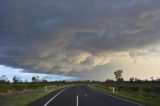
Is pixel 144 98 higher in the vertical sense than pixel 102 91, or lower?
lower

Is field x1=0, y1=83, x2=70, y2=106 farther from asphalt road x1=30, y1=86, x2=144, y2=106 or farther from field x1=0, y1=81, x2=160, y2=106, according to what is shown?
asphalt road x1=30, y1=86, x2=144, y2=106

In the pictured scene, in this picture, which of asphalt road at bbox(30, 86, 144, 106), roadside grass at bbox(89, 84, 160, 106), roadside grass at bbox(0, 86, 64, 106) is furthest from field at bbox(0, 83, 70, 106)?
roadside grass at bbox(89, 84, 160, 106)

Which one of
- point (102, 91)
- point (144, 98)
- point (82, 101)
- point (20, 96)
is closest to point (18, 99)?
point (20, 96)

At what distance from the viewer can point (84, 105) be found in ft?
79.0

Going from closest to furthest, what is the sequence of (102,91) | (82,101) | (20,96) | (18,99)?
(82,101), (18,99), (20,96), (102,91)

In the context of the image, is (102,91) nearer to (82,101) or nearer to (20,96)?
(20,96)

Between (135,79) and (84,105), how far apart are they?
160959 mm

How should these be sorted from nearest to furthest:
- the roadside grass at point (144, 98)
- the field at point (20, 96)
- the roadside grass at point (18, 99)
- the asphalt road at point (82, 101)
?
1. the asphalt road at point (82, 101)
2. the roadside grass at point (18, 99)
3. the roadside grass at point (144, 98)
4. the field at point (20, 96)

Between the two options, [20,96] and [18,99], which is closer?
[18,99]

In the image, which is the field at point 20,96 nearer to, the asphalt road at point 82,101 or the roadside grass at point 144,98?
the asphalt road at point 82,101

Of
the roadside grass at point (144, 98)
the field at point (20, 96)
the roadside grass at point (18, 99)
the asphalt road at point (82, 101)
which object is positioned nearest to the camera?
the asphalt road at point (82, 101)

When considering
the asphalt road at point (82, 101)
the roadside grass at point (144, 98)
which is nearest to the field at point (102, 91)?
the roadside grass at point (144, 98)

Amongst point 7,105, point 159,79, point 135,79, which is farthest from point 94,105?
point 135,79

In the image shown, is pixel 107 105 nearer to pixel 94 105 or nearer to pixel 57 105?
pixel 94 105
